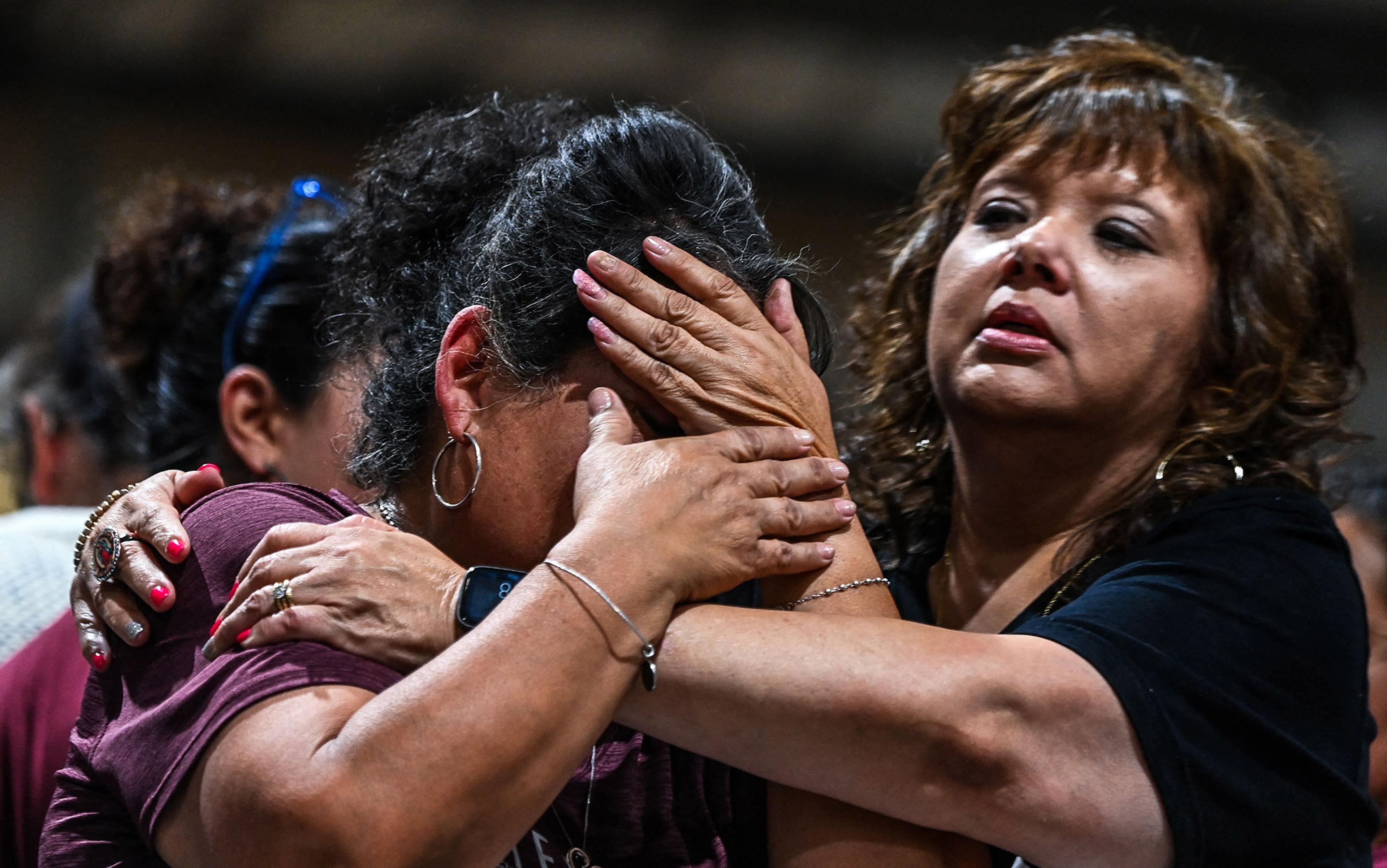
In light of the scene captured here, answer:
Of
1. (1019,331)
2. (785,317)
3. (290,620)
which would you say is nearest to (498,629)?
(290,620)

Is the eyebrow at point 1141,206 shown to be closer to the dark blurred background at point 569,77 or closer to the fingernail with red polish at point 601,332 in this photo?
the fingernail with red polish at point 601,332

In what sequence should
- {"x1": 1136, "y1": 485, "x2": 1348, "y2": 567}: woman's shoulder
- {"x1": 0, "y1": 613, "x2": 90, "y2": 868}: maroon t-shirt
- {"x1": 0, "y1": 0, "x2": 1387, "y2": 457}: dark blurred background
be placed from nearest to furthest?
{"x1": 1136, "y1": 485, "x2": 1348, "y2": 567}: woman's shoulder, {"x1": 0, "y1": 613, "x2": 90, "y2": 868}: maroon t-shirt, {"x1": 0, "y1": 0, "x2": 1387, "y2": 457}: dark blurred background

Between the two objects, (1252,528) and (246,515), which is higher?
(246,515)

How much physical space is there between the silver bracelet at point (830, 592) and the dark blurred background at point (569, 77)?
3.87 meters

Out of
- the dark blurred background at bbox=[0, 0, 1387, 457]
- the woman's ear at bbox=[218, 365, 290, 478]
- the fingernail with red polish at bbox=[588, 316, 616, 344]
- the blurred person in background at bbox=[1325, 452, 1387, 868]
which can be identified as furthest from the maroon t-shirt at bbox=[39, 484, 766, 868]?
the dark blurred background at bbox=[0, 0, 1387, 457]

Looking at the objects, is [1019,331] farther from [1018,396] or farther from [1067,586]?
[1067,586]

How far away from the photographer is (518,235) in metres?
1.55

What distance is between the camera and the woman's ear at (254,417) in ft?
7.38

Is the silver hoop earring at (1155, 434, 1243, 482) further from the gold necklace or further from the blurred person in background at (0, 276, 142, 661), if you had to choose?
the blurred person in background at (0, 276, 142, 661)

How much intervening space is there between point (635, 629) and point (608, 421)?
0.25m

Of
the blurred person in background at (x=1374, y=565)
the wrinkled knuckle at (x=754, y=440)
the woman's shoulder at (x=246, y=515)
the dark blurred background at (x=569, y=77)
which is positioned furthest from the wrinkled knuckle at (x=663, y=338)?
the dark blurred background at (x=569, y=77)

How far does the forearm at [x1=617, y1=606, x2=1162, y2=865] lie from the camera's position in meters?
1.35

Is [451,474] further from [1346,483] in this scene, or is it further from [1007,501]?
[1346,483]

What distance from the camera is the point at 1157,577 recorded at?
1525 millimetres
